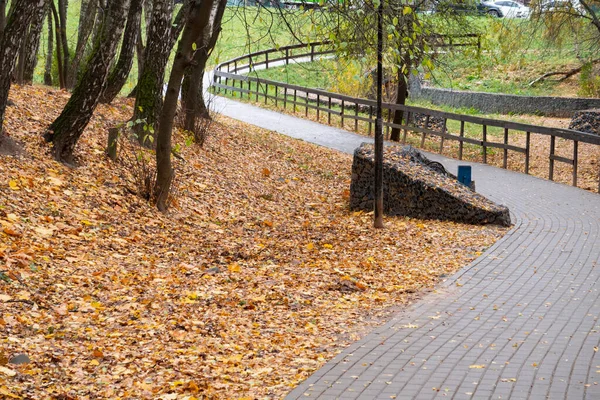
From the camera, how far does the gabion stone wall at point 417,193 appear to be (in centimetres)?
1370

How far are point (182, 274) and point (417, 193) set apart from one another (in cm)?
568

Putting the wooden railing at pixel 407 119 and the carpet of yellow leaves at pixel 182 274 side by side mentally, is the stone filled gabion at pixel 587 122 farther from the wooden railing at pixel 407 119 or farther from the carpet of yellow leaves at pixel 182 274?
the carpet of yellow leaves at pixel 182 274

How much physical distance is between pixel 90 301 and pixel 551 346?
4368 mm

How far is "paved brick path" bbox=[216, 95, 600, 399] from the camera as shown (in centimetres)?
637

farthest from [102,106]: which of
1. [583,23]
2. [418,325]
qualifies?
[583,23]

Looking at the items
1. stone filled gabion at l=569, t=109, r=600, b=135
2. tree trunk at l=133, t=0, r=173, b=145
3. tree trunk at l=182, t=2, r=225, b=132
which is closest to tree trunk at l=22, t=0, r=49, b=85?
tree trunk at l=133, t=0, r=173, b=145

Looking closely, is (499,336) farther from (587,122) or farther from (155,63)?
(587,122)

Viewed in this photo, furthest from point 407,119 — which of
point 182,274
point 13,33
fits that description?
point 182,274

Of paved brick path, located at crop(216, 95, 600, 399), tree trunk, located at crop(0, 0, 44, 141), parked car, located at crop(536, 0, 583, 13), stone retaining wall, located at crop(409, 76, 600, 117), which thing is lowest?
paved brick path, located at crop(216, 95, 600, 399)

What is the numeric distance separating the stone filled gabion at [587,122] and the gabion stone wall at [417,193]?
13597mm

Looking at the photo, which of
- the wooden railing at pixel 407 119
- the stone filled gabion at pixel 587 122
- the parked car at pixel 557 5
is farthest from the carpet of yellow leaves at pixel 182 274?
the stone filled gabion at pixel 587 122

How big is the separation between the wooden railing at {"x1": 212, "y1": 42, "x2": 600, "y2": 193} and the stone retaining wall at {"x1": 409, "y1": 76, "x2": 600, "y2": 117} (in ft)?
11.0

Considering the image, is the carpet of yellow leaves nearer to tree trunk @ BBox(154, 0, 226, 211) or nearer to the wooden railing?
tree trunk @ BBox(154, 0, 226, 211)

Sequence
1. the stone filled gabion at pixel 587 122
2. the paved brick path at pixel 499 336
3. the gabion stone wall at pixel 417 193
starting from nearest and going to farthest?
the paved brick path at pixel 499 336 → the gabion stone wall at pixel 417 193 → the stone filled gabion at pixel 587 122
